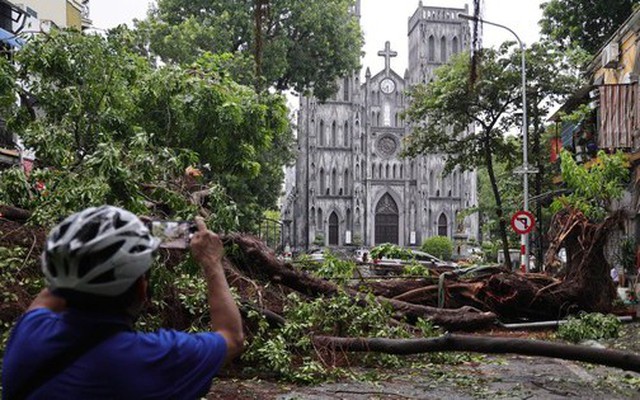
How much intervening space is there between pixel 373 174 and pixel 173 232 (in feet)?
218

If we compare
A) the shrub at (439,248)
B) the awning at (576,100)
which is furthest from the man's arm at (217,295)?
the shrub at (439,248)

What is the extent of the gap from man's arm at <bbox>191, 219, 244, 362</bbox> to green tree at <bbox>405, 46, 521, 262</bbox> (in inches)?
Result: 912

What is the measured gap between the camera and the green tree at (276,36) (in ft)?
93.1

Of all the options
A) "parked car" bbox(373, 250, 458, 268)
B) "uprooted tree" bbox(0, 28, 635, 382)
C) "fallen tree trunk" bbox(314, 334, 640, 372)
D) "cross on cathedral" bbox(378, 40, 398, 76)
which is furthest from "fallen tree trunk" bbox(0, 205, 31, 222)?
"cross on cathedral" bbox(378, 40, 398, 76)

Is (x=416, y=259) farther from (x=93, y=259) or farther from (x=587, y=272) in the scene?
(x=93, y=259)

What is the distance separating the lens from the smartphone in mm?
2498

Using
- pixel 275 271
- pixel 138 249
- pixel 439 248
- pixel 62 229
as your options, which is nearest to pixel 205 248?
pixel 138 249

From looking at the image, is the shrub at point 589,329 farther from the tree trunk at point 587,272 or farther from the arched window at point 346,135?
the arched window at point 346,135

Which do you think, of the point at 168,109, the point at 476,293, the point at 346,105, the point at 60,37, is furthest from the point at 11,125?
the point at 346,105

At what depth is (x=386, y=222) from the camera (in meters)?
69.0

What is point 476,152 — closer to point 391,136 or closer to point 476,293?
point 476,293

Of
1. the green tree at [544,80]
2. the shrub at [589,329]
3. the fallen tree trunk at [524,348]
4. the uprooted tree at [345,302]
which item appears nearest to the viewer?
the fallen tree trunk at [524,348]

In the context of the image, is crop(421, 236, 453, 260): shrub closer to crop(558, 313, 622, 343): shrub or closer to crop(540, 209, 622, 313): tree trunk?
crop(540, 209, 622, 313): tree trunk

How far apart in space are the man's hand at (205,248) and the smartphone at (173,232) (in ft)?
0.17
